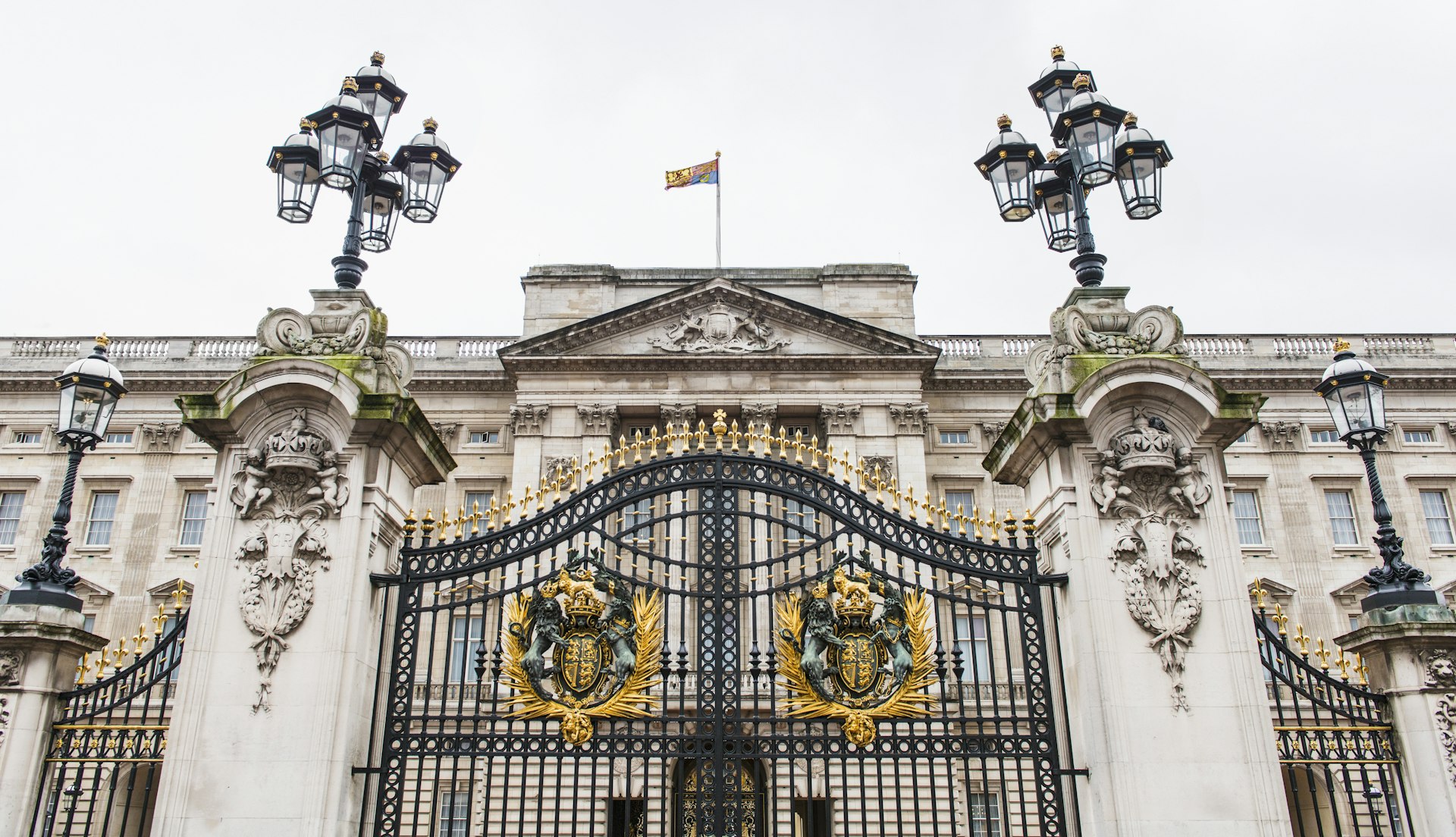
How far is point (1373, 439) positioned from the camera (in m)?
9.78

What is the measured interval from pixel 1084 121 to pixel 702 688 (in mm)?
6304

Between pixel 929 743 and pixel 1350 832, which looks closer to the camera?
pixel 929 743

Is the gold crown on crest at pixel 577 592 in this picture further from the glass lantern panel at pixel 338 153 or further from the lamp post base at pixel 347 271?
the glass lantern panel at pixel 338 153

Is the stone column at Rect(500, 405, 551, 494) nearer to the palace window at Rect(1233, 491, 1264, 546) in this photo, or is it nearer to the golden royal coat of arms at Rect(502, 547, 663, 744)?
the palace window at Rect(1233, 491, 1264, 546)

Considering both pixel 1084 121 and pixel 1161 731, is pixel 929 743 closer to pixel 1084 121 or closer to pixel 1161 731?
pixel 1161 731

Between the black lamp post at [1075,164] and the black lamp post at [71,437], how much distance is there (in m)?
8.52

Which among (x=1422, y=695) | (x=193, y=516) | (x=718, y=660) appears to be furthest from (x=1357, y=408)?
(x=193, y=516)

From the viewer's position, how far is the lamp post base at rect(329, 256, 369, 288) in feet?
32.4

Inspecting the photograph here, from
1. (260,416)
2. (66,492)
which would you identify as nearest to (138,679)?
(66,492)

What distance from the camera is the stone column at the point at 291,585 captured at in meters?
7.96

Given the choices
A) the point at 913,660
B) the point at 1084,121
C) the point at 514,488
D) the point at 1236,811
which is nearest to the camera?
the point at 1236,811

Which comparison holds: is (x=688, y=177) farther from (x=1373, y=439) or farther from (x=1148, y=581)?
(x=1148, y=581)

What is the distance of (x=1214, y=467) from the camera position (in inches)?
353

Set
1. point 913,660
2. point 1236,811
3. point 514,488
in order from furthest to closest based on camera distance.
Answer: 1. point 514,488
2. point 913,660
3. point 1236,811
